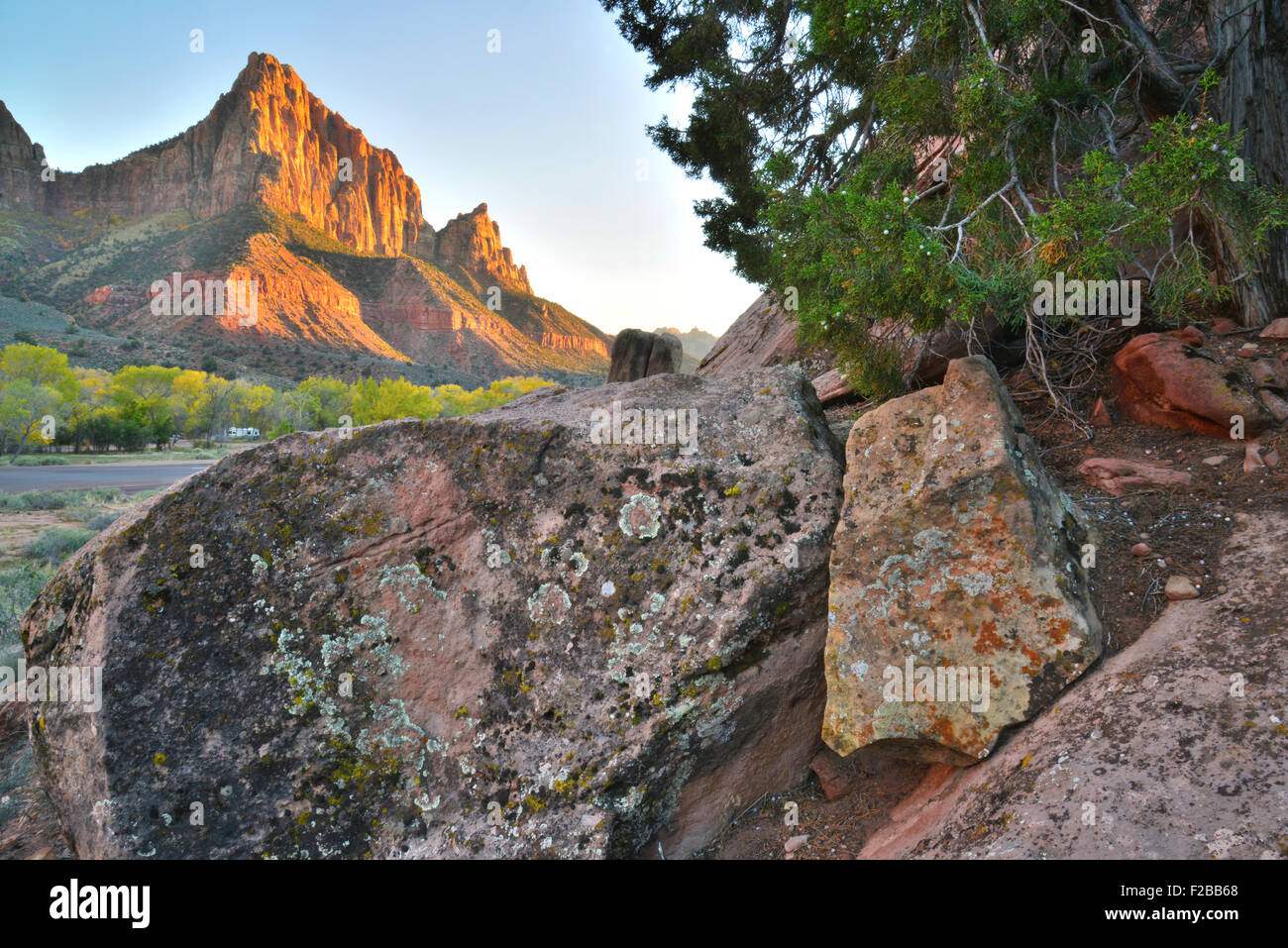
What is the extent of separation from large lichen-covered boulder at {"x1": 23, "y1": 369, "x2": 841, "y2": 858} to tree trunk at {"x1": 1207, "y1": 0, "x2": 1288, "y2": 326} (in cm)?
511

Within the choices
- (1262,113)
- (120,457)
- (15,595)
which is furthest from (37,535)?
(120,457)

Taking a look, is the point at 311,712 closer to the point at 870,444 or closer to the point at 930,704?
the point at 930,704

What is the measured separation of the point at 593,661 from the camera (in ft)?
12.3

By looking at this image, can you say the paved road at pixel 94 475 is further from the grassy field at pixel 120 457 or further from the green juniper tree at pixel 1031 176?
the green juniper tree at pixel 1031 176

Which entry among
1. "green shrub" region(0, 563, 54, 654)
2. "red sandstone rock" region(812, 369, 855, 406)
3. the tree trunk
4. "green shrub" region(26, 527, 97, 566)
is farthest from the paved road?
the tree trunk

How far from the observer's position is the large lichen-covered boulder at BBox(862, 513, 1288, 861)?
95.0 inches

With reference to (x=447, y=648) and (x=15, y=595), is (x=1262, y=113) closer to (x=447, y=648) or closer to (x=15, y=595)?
(x=447, y=648)

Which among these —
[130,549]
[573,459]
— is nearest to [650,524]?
[573,459]

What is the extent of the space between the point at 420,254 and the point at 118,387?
137627 mm

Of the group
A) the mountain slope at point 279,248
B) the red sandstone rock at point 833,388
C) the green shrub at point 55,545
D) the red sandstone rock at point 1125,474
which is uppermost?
the mountain slope at point 279,248

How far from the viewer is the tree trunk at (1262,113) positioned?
19.5 ft

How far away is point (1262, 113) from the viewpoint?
6.03 m

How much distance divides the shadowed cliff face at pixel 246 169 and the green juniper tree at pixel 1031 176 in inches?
5229

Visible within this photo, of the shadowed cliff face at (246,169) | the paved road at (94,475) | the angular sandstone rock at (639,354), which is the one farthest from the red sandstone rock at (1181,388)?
the shadowed cliff face at (246,169)
